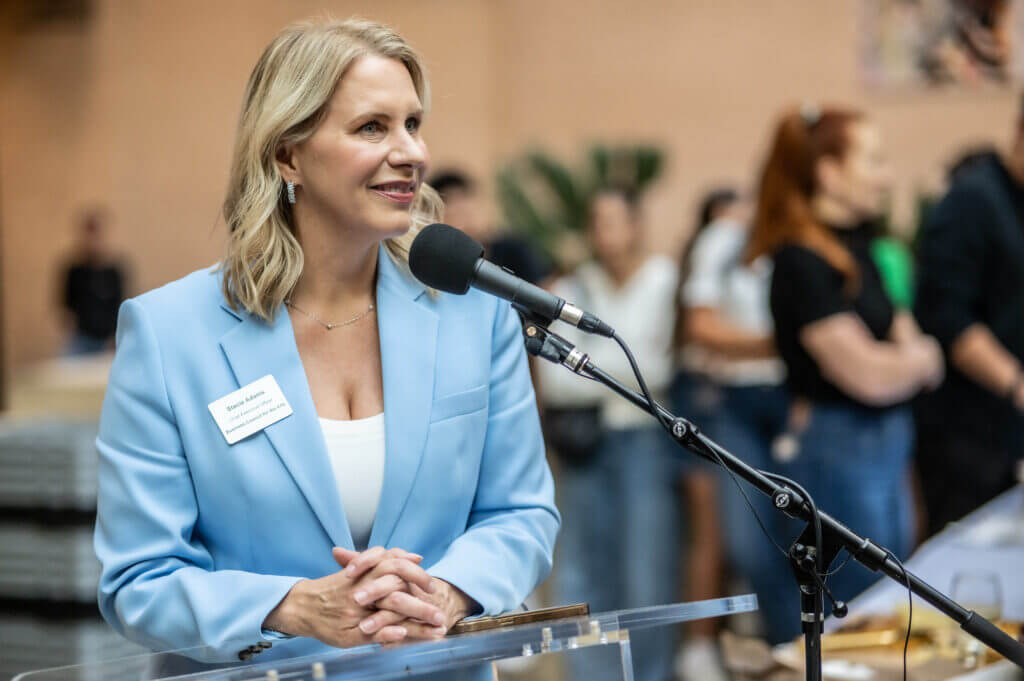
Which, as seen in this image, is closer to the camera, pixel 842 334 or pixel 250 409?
pixel 250 409

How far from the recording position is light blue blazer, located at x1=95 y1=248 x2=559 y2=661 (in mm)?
1482

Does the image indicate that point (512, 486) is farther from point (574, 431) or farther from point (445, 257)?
point (574, 431)

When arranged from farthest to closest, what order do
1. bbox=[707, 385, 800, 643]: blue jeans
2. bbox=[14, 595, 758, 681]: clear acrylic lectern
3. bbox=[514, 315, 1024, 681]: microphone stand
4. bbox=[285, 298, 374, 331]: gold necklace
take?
bbox=[707, 385, 800, 643]: blue jeans
bbox=[285, 298, 374, 331]: gold necklace
bbox=[514, 315, 1024, 681]: microphone stand
bbox=[14, 595, 758, 681]: clear acrylic lectern

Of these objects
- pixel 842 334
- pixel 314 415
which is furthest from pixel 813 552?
pixel 842 334

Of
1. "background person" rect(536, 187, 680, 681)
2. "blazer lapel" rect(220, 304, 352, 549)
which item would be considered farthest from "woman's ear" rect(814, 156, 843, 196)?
"blazer lapel" rect(220, 304, 352, 549)

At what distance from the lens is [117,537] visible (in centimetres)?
150

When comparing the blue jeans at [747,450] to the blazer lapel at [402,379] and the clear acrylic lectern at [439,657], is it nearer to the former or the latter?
the blazer lapel at [402,379]

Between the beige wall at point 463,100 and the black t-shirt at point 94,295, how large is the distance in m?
0.37

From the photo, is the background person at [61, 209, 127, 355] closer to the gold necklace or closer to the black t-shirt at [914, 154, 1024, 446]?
the black t-shirt at [914, 154, 1024, 446]

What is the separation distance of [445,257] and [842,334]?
6.48 ft

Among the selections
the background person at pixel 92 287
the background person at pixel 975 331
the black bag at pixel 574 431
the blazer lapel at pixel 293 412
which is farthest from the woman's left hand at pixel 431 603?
the background person at pixel 92 287

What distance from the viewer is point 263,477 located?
1535 mm

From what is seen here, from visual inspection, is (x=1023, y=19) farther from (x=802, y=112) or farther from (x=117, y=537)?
(x=117, y=537)

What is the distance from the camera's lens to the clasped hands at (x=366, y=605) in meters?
1.38
